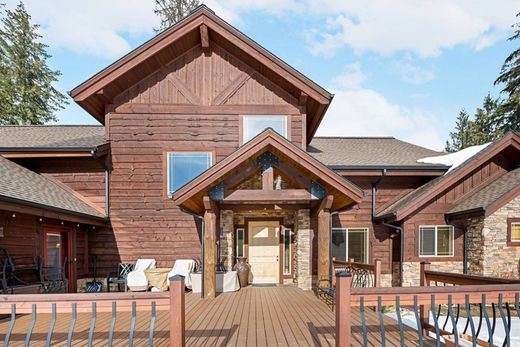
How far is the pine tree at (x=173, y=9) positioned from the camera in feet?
64.5

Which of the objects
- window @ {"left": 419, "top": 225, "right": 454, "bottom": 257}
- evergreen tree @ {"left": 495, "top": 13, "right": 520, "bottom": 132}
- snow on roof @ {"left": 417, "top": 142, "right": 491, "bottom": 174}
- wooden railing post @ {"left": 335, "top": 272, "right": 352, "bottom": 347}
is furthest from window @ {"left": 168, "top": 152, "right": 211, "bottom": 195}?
evergreen tree @ {"left": 495, "top": 13, "right": 520, "bottom": 132}

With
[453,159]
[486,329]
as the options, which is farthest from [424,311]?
[453,159]

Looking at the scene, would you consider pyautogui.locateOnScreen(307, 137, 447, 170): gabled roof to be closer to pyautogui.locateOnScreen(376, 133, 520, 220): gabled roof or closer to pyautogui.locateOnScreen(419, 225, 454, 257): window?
pyautogui.locateOnScreen(376, 133, 520, 220): gabled roof

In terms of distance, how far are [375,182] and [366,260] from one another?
8.39ft

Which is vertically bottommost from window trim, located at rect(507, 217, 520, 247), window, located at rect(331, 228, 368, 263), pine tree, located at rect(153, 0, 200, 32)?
window, located at rect(331, 228, 368, 263)

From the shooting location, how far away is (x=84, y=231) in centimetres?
870

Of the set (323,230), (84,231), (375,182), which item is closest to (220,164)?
(323,230)

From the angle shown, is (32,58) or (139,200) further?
(32,58)

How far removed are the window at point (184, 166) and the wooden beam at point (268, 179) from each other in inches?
105

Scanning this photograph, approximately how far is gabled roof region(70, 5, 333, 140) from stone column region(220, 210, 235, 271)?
13.6 ft

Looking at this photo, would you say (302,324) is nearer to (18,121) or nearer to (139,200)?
(139,200)

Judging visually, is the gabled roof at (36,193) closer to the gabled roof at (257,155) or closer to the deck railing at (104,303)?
the gabled roof at (257,155)

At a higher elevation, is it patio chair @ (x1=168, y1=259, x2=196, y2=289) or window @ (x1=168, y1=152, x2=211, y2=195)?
window @ (x1=168, y1=152, x2=211, y2=195)

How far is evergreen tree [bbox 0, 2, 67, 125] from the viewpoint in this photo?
21344 mm
